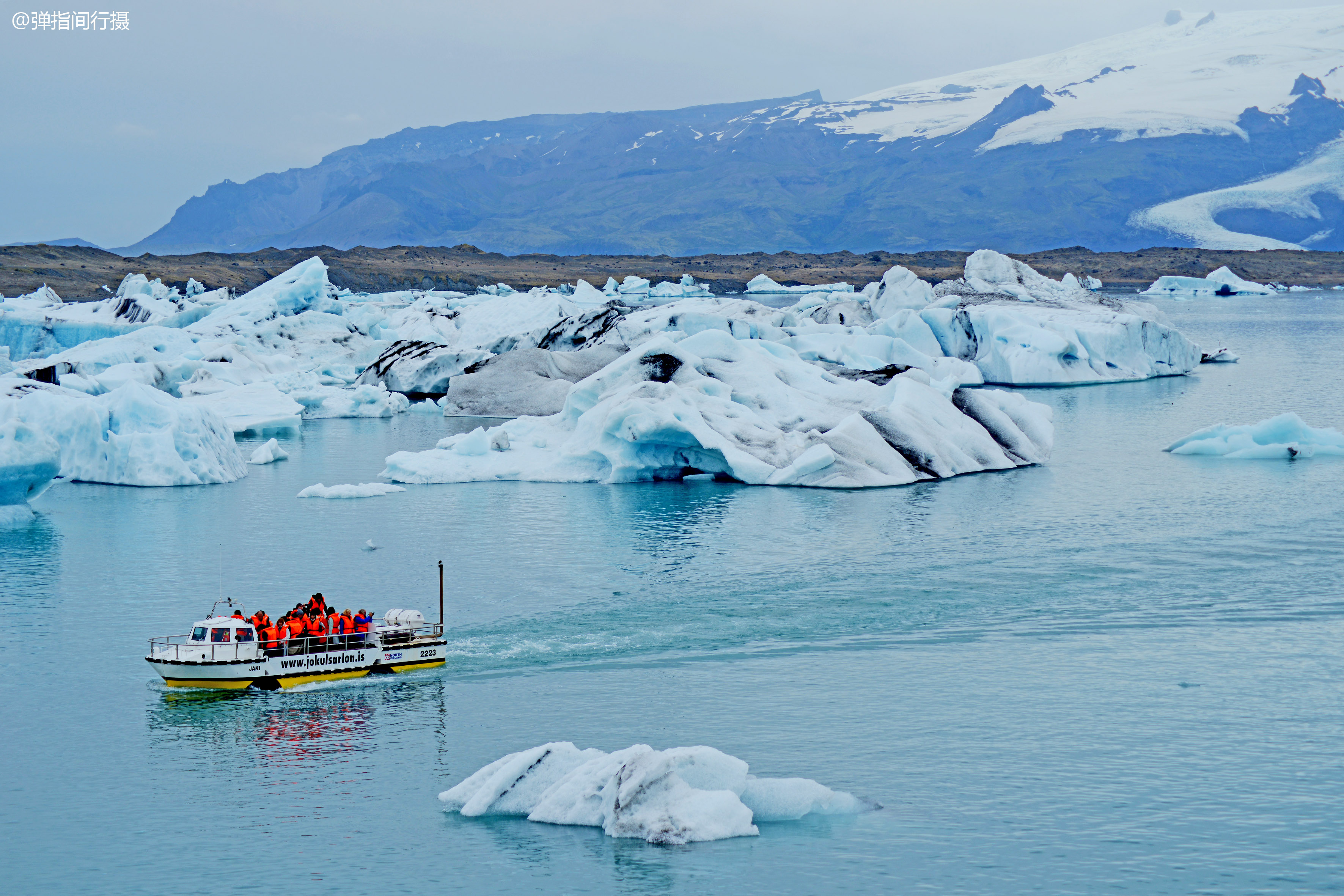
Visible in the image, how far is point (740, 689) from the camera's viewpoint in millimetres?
15383

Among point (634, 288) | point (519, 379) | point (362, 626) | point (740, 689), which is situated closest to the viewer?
point (740, 689)

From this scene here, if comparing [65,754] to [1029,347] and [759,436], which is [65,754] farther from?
[1029,347]

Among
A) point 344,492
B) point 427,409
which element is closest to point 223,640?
point 344,492

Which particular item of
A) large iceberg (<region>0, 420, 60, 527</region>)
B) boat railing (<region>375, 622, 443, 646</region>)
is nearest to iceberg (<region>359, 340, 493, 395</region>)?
large iceberg (<region>0, 420, 60, 527</region>)

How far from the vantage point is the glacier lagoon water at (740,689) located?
36.7 ft

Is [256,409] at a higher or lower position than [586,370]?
lower

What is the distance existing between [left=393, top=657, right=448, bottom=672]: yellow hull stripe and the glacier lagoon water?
28cm

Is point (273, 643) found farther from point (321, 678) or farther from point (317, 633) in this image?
point (321, 678)

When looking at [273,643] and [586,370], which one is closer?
[273,643]

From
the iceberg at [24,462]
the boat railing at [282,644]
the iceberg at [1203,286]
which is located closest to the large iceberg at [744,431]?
the iceberg at [24,462]

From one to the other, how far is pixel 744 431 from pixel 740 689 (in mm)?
14569

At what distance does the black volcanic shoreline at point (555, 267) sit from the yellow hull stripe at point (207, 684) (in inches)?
2863

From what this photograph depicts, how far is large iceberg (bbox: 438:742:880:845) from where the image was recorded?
11.4 metres

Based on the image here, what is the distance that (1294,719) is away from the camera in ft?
46.1
